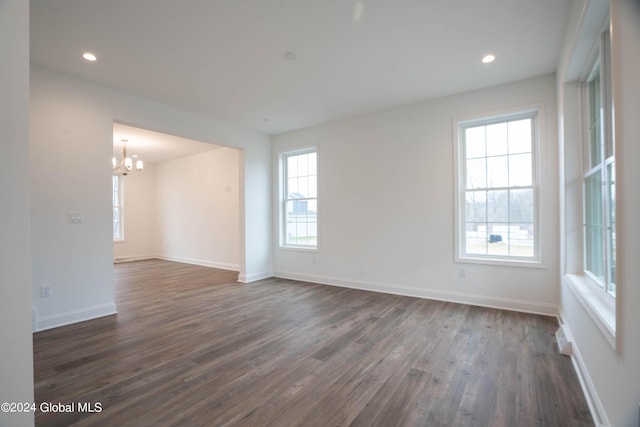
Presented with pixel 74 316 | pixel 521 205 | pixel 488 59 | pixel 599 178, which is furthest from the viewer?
pixel 521 205

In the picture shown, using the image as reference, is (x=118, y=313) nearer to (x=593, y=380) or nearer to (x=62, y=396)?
(x=62, y=396)

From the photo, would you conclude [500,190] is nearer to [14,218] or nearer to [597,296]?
[597,296]

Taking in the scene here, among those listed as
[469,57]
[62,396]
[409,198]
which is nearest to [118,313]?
[62,396]

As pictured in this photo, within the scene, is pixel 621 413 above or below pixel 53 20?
below

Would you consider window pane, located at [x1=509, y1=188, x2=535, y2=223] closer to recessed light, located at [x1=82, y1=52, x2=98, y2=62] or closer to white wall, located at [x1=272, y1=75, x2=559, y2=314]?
white wall, located at [x1=272, y1=75, x2=559, y2=314]

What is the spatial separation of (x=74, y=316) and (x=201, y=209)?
4418 millimetres

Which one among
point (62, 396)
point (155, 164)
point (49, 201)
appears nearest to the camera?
point (62, 396)

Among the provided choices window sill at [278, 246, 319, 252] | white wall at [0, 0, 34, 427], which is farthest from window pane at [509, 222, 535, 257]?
white wall at [0, 0, 34, 427]

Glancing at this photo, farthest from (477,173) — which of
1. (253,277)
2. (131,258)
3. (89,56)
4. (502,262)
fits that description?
(131,258)

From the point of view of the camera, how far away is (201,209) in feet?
Result: 25.0

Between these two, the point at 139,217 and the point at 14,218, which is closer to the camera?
the point at 14,218

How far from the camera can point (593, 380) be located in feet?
6.01

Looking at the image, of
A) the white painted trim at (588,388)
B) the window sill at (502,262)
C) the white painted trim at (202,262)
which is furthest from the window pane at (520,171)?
the white painted trim at (202,262)

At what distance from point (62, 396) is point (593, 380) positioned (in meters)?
3.50
